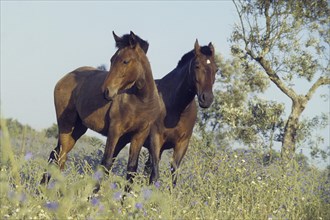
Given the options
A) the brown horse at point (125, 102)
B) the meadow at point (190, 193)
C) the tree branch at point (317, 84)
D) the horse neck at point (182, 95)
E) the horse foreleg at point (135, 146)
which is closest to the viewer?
the meadow at point (190, 193)

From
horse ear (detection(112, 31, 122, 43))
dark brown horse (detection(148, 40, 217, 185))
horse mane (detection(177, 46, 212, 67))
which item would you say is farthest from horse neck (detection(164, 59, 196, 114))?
horse ear (detection(112, 31, 122, 43))

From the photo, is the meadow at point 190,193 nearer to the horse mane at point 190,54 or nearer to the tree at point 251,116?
the horse mane at point 190,54

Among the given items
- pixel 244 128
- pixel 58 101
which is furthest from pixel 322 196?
pixel 244 128

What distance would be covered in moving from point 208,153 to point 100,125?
187cm

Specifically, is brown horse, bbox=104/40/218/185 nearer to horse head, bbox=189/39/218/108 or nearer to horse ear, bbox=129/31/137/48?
horse head, bbox=189/39/218/108

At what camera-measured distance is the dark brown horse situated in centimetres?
1008

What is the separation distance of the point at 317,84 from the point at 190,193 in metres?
18.5

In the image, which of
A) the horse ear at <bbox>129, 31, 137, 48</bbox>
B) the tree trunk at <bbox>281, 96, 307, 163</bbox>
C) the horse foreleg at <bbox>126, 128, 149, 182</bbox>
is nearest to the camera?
the horse ear at <bbox>129, 31, 137, 48</bbox>

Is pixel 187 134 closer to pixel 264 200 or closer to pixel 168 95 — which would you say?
pixel 168 95

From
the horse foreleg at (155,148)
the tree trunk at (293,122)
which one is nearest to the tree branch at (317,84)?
the tree trunk at (293,122)

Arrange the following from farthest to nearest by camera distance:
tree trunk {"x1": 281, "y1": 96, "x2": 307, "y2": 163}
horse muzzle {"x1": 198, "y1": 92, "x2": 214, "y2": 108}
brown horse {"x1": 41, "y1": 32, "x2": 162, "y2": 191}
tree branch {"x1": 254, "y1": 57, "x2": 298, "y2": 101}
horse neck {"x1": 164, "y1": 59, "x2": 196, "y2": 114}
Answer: tree branch {"x1": 254, "y1": 57, "x2": 298, "y2": 101} → tree trunk {"x1": 281, "y1": 96, "x2": 307, "y2": 163} → horse neck {"x1": 164, "y1": 59, "x2": 196, "y2": 114} → horse muzzle {"x1": 198, "y1": 92, "x2": 214, "y2": 108} → brown horse {"x1": 41, "y1": 32, "x2": 162, "y2": 191}

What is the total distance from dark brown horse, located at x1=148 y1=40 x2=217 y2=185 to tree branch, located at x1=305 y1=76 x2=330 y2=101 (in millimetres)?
14060

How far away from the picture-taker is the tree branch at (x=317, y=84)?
24312 mm

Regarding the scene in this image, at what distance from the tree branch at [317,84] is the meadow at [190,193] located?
15180 mm
